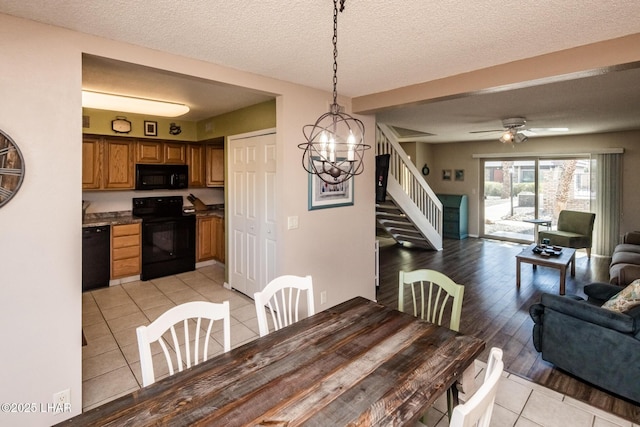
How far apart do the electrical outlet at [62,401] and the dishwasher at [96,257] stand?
2817 millimetres

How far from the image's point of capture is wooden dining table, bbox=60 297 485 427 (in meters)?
1.13

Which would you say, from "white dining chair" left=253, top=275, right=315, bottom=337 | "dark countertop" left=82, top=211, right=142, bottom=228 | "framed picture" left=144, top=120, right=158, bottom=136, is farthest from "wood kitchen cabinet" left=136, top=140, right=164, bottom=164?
"white dining chair" left=253, top=275, right=315, bottom=337

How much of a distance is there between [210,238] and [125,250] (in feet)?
4.22

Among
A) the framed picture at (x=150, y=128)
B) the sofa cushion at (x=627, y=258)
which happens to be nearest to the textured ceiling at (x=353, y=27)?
the framed picture at (x=150, y=128)

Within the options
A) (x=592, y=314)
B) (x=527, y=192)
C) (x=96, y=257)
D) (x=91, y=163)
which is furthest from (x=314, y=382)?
(x=527, y=192)

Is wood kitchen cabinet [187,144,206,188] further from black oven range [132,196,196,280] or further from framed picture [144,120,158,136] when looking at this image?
framed picture [144,120,158,136]

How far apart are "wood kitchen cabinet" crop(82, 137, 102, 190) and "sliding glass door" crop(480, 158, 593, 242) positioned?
25.6 feet

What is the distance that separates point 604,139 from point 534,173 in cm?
137

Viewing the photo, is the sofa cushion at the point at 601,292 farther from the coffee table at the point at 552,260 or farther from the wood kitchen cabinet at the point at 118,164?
the wood kitchen cabinet at the point at 118,164

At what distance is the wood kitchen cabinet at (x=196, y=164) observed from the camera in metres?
5.50

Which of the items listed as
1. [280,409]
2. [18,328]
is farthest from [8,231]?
[280,409]

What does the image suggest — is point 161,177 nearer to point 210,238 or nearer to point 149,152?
point 149,152

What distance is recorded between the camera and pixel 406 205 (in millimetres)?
6223

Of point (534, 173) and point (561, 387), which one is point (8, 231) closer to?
point (561, 387)
